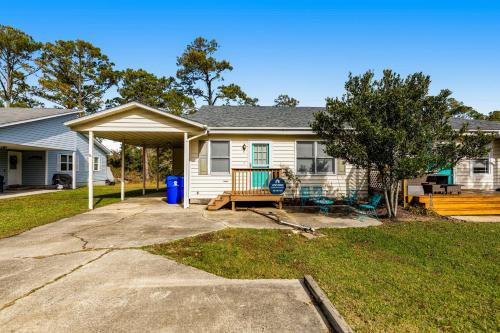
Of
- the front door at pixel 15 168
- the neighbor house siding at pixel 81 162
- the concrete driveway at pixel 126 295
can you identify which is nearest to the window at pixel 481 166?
the concrete driveway at pixel 126 295

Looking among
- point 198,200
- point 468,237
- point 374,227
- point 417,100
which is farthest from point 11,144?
point 468,237

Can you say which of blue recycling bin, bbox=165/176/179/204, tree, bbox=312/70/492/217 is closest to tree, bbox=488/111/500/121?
tree, bbox=312/70/492/217

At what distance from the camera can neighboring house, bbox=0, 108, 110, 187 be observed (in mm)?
14758

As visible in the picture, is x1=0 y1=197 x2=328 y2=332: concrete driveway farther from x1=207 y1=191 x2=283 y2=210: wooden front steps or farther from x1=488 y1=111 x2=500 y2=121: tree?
x1=488 y1=111 x2=500 y2=121: tree

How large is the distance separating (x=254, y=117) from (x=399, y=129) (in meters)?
6.56

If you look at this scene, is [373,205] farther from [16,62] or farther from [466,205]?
[16,62]

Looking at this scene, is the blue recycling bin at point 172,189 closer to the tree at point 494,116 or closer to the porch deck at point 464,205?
the porch deck at point 464,205

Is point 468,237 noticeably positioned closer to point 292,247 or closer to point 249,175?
point 292,247

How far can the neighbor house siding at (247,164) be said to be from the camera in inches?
405

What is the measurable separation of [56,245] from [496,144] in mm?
16663

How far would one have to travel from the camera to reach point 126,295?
10.3 ft

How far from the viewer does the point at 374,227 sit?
6766 millimetres

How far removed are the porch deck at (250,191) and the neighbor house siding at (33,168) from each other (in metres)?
16.5

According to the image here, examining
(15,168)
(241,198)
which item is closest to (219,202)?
(241,198)
